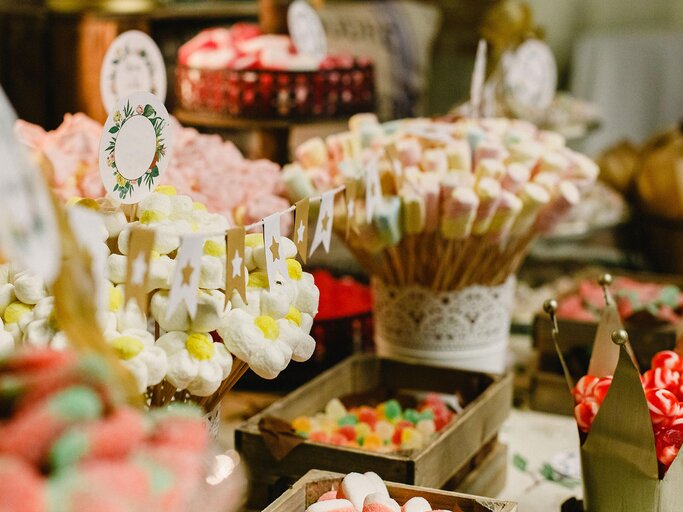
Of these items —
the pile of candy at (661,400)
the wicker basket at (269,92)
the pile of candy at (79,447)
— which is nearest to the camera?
the pile of candy at (79,447)

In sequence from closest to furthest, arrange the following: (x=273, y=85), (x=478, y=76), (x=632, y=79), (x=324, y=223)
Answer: (x=324, y=223), (x=478, y=76), (x=273, y=85), (x=632, y=79)

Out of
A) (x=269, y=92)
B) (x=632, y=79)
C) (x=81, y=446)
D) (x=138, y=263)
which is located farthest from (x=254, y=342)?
(x=632, y=79)

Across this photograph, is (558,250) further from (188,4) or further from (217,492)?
(217,492)

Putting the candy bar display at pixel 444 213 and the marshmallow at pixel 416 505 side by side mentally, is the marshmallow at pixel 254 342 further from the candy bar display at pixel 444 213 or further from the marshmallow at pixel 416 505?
the candy bar display at pixel 444 213

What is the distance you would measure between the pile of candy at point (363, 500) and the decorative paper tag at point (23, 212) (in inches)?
19.4

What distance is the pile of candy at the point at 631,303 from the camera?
1.90 m

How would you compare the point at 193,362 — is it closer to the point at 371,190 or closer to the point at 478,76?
the point at 371,190

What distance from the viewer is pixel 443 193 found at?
5.19ft

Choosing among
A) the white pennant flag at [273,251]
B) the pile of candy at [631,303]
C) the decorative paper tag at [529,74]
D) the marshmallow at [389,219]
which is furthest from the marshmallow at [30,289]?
the decorative paper tag at [529,74]

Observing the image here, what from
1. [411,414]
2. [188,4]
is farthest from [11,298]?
[188,4]

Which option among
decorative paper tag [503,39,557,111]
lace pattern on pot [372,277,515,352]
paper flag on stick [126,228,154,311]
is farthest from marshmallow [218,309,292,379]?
decorative paper tag [503,39,557,111]

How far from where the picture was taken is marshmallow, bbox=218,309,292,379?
3.23 feet

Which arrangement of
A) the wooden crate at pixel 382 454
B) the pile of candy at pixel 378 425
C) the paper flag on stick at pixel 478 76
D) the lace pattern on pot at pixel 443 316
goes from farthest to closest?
the paper flag on stick at pixel 478 76 → the lace pattern on pot at pixel 443 316 → the pile of candy at pixel 378 425 → the wooden crate at pixel 382 454

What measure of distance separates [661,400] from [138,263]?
657 millimetres
